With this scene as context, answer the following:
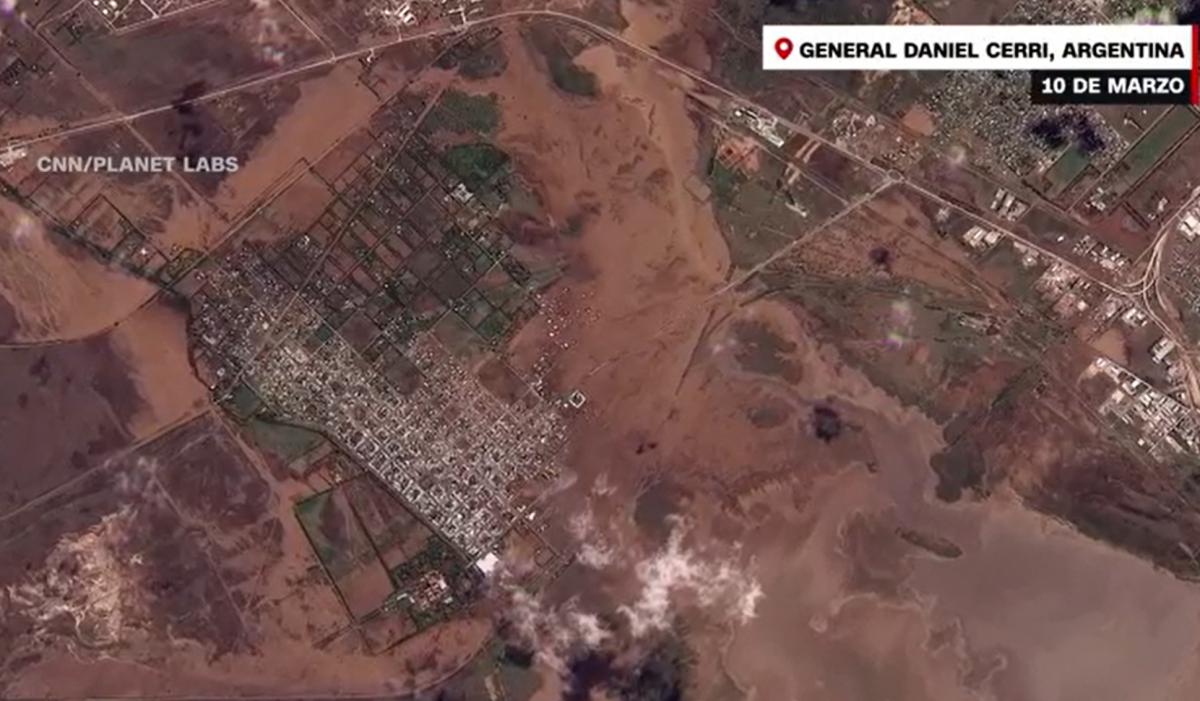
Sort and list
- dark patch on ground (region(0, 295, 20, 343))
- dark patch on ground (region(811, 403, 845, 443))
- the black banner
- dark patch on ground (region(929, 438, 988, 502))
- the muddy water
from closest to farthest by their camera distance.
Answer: the muddy water
dark patch on ground (region(929, 438, 988, 502))
dark patch on ground (region(811, 403, 845, 443))
the black banner
dark patch on ground (region(0, 295, 20, 343))

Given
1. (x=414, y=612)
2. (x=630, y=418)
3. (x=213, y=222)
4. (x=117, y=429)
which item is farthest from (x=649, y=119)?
(x=117, y=429)

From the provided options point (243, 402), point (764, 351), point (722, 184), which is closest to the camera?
point (764, 351)

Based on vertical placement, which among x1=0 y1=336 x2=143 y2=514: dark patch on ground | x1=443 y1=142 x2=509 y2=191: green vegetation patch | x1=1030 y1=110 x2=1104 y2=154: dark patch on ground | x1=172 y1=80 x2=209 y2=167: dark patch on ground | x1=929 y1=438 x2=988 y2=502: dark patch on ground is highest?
x1=172 y1=80 x2=209 y2=167: dark patch on ground

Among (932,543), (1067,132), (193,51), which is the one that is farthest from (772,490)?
(193,51)

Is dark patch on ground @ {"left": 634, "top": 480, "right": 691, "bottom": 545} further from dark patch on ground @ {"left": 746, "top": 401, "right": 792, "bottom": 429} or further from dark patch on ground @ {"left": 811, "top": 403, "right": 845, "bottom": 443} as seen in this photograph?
dark patch on ground @ {"left": 811, "top": 403, "right": 845, "bottom": 443}

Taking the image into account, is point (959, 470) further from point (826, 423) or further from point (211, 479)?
point (211, 479)

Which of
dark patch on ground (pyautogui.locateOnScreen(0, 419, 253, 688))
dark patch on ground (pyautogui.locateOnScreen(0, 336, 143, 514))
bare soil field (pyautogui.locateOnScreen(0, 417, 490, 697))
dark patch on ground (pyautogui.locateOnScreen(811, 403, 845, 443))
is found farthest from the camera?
dark patch on ground (pyautogui.locateOnScreen(0, 336, 143, 514))

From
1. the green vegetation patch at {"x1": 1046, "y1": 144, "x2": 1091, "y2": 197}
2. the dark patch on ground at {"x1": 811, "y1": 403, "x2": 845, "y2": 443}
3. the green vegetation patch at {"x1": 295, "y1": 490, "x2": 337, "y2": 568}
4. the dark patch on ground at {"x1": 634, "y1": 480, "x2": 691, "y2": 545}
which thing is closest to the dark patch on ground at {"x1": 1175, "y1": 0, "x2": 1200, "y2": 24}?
the green vegetation patch at {"x1": 1046, "y1": 144, "x2": 1091, "y2": 197}
